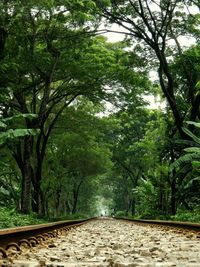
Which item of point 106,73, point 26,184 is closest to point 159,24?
point 106,73

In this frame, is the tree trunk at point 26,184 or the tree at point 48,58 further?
the tree trunk at point 26,184

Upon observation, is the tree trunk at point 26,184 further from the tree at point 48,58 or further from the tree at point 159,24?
the tree at point 159,24

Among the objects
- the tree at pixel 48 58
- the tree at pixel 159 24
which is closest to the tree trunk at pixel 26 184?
the tree at pixel 48 58

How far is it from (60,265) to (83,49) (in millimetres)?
15831

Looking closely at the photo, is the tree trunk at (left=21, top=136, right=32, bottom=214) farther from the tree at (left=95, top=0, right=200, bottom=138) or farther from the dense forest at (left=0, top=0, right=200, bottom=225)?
the tree at (left=95, top=0, right=200, bottom=138)

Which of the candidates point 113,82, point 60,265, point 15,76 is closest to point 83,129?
point 113,82

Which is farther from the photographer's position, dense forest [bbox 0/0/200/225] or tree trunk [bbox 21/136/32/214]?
tree trunk [bbox 21/136/32/214]

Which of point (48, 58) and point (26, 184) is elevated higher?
point (48, 58)

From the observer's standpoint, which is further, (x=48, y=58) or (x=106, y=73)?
(x=106, y=73)

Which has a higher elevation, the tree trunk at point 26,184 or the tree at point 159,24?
the tree at point 159,24

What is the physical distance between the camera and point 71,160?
34.8 m

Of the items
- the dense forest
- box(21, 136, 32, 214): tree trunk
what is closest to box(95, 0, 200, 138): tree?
the dense forest

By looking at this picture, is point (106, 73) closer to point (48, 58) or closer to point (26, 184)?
point (48, 58)

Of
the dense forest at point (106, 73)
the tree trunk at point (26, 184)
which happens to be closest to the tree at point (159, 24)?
the dense forest at point (106, 73)
